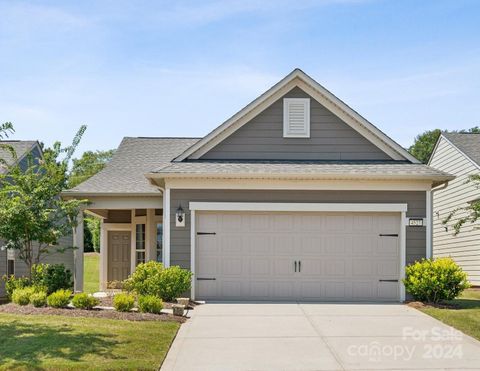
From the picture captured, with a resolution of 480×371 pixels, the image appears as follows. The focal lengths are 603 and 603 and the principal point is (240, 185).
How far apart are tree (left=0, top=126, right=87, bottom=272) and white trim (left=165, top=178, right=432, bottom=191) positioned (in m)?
2.80

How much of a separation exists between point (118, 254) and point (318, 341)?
11574 mm

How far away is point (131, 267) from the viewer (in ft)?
65.5

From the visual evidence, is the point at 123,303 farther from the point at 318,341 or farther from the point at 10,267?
the point at 10,267

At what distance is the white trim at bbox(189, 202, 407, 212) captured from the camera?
15117 mm

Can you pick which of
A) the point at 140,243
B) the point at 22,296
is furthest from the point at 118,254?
the point at 22,296

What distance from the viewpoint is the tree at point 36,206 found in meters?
14.2

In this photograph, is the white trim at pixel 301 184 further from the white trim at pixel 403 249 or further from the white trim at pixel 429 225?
the white trim at pixel 403 249

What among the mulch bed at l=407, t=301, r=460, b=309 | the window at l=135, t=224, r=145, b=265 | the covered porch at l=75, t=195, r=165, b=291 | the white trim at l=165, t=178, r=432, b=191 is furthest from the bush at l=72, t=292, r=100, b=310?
the mulch bed at l=407, t=301, r=460, b=309

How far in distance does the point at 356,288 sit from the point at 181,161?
5.58 meters

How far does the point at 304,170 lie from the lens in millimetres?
15070

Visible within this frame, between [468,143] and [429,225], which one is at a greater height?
[468,143]

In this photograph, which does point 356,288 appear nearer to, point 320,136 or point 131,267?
point 320,136

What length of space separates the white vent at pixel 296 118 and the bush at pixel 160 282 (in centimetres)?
479

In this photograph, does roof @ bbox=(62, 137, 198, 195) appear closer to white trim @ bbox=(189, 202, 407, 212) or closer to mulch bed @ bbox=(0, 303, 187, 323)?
white trim @ bbox=(189, 202, 407, 212)
